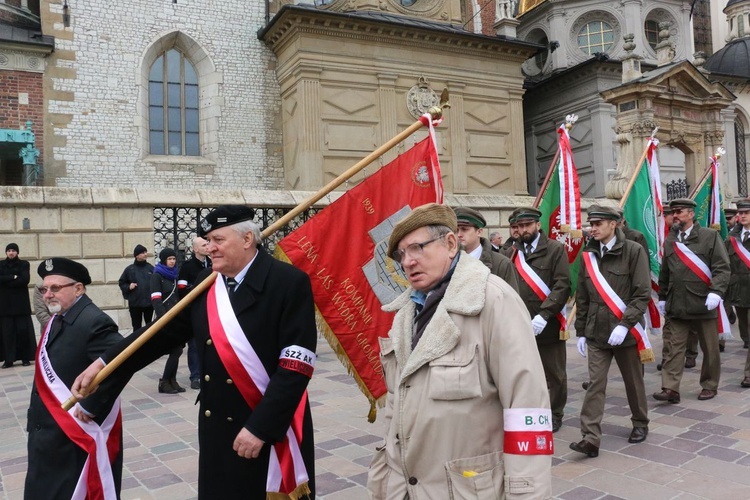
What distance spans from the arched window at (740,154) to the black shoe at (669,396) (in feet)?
92.9

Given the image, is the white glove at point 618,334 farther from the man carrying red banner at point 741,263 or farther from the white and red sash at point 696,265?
the man carrying red banner at point 741,263

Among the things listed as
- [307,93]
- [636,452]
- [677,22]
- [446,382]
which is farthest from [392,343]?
[677,22]

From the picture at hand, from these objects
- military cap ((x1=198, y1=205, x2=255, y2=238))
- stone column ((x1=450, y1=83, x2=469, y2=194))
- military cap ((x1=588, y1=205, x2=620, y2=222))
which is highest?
stone column ((x1=450, y1=83, x2=469, y2=194))

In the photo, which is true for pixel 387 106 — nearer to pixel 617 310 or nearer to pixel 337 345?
pixel 617 310

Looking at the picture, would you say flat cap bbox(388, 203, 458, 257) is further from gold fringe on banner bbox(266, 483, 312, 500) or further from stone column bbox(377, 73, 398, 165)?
stone column bbox(377, 73, 398, 165)

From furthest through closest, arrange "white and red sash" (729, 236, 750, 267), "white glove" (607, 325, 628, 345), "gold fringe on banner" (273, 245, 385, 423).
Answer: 1. "white and red sash" (729, 236, 750, 267)
2. "white glove" (607, 325, 628, 345)
3. "gold fringe on banner" (273, 245, 385, 423)

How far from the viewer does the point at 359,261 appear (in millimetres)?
4324

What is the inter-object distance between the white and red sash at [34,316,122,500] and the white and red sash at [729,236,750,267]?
8.68 meters

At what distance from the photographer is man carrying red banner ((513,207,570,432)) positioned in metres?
6.24

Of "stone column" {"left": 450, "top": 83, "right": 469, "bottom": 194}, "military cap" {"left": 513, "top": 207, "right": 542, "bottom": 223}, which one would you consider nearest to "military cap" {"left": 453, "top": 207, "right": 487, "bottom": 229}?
"military cap" {"left": 513, "top": 207, "right": 542, "bottom": 223}

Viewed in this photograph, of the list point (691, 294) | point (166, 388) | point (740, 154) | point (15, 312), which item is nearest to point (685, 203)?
point (691, 294)

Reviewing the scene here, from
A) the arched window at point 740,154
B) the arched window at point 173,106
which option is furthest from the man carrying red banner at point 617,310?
the arched window at point 740,154

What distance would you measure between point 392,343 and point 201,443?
4.18 feet

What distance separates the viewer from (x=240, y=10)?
20.6 m
